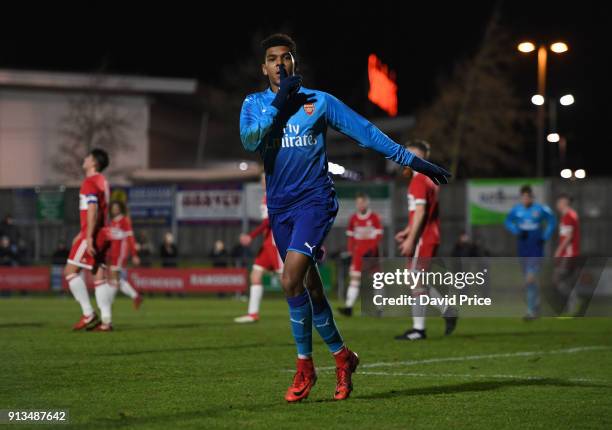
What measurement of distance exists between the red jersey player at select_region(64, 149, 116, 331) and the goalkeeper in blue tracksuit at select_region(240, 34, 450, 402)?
7.07 meters

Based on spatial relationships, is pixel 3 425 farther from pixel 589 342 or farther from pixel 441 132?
pixel 441 132

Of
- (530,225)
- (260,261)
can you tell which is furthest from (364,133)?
(530,225)

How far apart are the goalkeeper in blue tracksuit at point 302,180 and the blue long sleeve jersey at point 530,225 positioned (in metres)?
12.4

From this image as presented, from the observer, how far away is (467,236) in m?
32.2

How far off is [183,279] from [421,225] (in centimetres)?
1962

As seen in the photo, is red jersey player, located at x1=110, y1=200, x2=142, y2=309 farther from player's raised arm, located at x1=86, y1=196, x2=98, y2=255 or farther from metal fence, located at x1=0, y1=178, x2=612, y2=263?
metal fence, located at x1=0, y1=178, x2=612, y2=263

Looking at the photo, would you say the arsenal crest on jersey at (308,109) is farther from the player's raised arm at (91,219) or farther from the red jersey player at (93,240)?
the player's raised arm at (91,219)

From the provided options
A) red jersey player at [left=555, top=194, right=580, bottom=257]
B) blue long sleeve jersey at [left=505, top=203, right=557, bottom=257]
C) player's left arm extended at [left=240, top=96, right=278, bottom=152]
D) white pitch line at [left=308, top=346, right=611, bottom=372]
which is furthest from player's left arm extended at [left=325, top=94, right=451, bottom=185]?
red jersey player at [left=555, top=194, right=580, bottom=257]

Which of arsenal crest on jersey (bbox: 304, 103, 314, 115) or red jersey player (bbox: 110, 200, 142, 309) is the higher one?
arsenal crest on jersey (bbox: 304, 103, 314, 115)

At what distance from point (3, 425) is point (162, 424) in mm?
915

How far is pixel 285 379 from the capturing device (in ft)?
31.0

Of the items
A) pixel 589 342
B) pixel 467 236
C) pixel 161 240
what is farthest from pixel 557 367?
pixel 161 240

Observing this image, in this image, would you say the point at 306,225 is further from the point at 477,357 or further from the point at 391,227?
the point at 391,227

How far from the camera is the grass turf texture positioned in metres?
7.16
